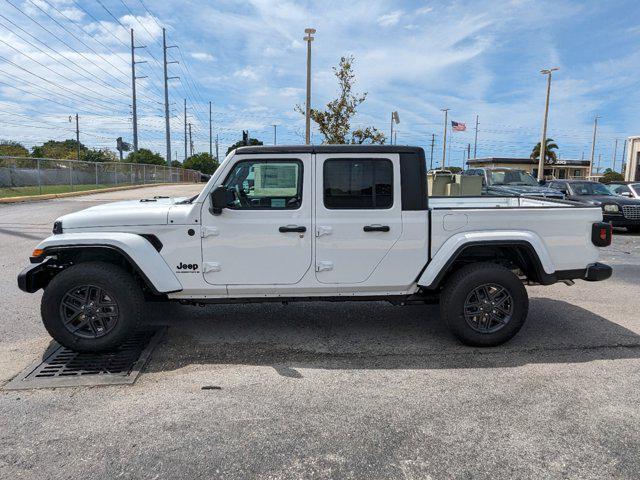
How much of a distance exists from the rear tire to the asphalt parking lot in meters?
0.18

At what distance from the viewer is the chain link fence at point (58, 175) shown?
2355 centimetres

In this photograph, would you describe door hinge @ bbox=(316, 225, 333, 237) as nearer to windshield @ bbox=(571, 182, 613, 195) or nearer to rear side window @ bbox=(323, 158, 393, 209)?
rear side window @ bbox=(323, 158, 393, 209)

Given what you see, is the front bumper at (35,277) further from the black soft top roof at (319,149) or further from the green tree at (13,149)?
the green tree at (13,149)

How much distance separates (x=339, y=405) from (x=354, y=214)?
1716 millimetres

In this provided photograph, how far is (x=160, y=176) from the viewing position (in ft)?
147

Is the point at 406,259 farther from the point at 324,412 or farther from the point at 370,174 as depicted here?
the point at 324,412

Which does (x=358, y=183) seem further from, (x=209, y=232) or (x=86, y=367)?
(x=86, y=367)

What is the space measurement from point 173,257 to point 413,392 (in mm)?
2349

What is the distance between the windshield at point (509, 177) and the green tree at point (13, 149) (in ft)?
175

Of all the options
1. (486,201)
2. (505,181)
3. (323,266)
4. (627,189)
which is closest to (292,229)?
(323,266)

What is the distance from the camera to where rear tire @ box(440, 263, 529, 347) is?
14.7ft

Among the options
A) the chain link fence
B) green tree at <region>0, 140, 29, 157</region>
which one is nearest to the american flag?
the chain link fence

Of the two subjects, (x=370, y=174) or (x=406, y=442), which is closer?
(x=406, y=442)

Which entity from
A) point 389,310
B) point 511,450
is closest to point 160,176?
point 389,310
